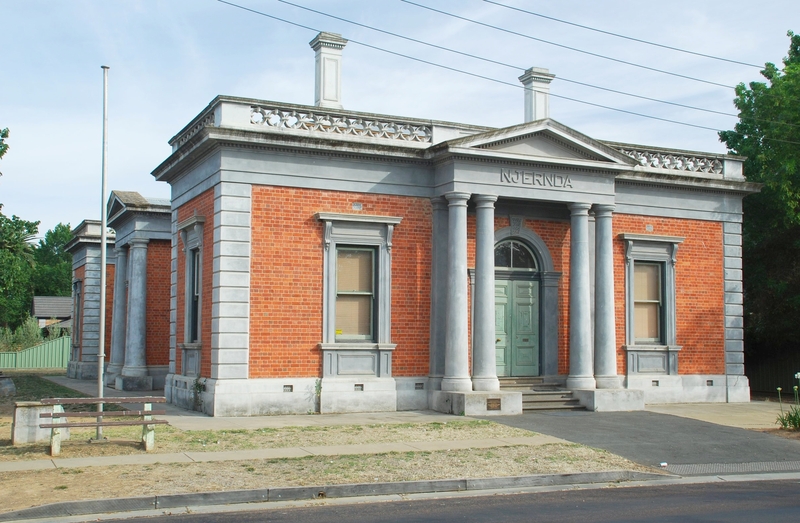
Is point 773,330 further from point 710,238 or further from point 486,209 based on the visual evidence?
point 486,209

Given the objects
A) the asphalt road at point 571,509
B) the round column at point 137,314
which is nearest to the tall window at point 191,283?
the round column at point 137,314

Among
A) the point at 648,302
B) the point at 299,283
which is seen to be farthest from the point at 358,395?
the point at 648,302

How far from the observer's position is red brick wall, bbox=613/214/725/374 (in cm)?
2167

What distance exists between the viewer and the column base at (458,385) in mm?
18234

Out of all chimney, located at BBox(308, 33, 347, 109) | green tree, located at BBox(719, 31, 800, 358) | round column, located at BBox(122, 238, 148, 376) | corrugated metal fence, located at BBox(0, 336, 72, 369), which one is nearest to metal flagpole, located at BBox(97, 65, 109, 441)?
chimney, located at BBox(308, 33, 347, 109)

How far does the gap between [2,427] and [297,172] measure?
23.8ft

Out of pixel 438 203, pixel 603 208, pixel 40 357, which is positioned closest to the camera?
pixel 438 203

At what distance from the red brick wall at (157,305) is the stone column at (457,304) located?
37.4ft

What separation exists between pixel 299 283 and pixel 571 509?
31.4 feet

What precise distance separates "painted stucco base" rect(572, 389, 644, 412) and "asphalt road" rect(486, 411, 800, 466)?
0.56 meters

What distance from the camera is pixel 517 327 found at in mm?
20234

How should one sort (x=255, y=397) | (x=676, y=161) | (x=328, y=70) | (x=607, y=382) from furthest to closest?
(x=676, y=161) → (x=328, y=70) → (x=607, y=382) → (x=255, y=397)

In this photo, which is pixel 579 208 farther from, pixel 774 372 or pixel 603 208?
pixel 774 372

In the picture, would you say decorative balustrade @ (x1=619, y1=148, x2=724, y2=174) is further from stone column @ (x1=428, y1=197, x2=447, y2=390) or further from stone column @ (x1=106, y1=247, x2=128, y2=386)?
stone column @ (x1=106, y1=247, x2=128, y2=386)
